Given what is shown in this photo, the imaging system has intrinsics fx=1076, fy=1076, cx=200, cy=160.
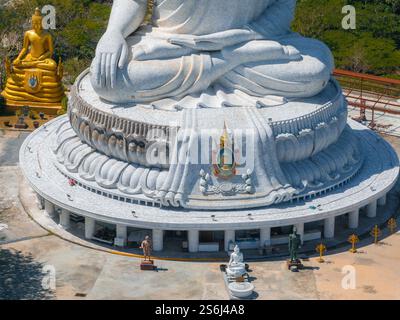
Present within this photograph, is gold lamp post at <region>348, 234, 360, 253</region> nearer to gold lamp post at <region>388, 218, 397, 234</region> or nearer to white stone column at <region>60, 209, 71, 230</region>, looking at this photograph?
gold lamp post at <region>388, 218, 397, 234</region>

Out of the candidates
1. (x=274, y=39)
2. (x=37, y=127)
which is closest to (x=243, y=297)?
(x=274, y=39)

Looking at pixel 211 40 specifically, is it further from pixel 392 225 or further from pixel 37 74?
pixel 37 74

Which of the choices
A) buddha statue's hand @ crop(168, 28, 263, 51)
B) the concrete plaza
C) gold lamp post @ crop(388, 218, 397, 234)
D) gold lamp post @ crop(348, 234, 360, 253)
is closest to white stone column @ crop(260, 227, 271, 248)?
the concrete plaza

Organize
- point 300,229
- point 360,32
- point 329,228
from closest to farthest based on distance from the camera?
point 300,229
point 329,228
point 360,32

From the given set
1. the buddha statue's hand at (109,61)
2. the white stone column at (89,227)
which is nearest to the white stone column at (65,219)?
the white stone column at (89,227)

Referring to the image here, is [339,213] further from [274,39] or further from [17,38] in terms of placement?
[17,38]

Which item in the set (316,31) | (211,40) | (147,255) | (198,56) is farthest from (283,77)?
(316,31)

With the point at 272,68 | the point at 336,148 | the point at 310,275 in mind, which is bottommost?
the point at 310,275
